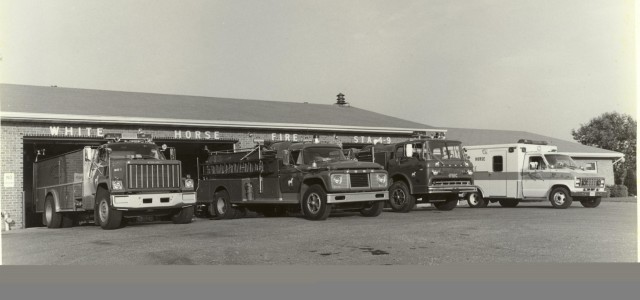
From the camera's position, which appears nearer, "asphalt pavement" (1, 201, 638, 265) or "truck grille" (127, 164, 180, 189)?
"asphalt pavement" (1, 201, 638, 265)

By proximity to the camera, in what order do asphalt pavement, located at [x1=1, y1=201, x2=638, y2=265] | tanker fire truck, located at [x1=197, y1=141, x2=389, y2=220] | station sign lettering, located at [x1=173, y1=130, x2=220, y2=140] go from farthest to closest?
station sign lettering, located at [x1=173, y1=130, x2=220, y2=140] → tanker fire truck, located at [x1=197, y1=141, x2=389, y2=220] → asphalt pavement, located at [x1=1, y1=201, x2=638, y2=265]

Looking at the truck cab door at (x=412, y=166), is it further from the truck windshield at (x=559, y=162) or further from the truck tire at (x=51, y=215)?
the truck tire at (x=51, y=215)

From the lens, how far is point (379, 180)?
17.1 meters

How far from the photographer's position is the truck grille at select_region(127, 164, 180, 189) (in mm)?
16188

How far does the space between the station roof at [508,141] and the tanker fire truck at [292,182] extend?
16.2 m

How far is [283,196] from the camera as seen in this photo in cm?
1784

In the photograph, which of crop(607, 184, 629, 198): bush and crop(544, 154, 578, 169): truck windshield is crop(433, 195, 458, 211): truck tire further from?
crop(607, 184, 629, 198): bush

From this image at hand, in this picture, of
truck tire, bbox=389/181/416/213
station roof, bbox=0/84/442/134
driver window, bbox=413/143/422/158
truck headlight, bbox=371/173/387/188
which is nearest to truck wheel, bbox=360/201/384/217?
truck headlight, bbox=371/173/387/188

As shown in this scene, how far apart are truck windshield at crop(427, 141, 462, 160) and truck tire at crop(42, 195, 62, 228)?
10.2m

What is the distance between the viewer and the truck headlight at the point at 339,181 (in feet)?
53.7

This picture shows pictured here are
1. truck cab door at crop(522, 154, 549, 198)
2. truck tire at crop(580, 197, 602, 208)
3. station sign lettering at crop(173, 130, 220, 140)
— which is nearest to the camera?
station sign lettering at crop(173, 130, 220, 140)

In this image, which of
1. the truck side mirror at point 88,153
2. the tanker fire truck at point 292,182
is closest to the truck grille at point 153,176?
the truck side mirror at point 88,153

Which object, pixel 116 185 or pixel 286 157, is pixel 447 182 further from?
pixel 116 185

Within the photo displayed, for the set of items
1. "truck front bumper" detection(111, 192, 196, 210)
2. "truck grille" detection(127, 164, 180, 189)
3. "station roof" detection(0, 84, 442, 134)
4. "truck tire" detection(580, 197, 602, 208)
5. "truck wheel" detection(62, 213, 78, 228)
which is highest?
"station roof" detection(0, 84, 442, 134)
